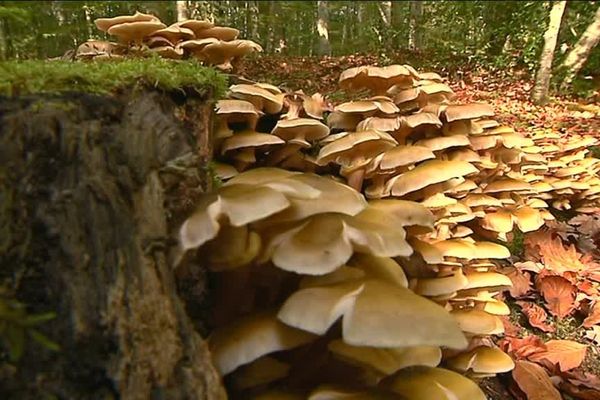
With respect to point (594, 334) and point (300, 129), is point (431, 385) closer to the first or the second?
point (300, 129)

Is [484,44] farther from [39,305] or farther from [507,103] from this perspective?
[39,305]

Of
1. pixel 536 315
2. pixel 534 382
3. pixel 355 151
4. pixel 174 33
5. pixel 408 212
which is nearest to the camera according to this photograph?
pixel 408 212

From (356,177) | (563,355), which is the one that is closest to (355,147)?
(356,177)

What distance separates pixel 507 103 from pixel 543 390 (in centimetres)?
843

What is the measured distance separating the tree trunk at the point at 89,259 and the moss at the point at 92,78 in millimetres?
67

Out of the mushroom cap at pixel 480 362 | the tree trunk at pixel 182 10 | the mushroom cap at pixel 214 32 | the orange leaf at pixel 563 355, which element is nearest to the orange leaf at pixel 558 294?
the orange leaf at pixel 563 355

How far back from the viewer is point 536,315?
3.73 meters

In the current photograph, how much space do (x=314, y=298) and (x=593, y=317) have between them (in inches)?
116

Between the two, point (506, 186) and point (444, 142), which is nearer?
point (444, 142)

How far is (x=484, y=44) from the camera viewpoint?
15797 mm

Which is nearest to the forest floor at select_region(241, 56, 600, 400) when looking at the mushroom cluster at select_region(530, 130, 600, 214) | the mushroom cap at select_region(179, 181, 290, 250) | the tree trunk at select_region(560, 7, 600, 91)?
the mushroom cluster at select_region(530, 130, 600, 214)

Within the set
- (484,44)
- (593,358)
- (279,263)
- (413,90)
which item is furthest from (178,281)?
(484,44)

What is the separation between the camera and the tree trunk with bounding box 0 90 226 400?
1.42 m

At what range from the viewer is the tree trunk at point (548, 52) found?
9.89 m
